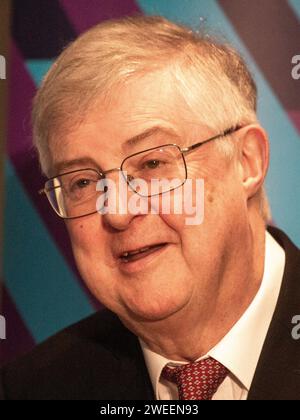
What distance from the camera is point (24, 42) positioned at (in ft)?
5.47

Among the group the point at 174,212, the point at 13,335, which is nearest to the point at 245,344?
the point at 174,212

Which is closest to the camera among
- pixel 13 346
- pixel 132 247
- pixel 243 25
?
pixel 132 247

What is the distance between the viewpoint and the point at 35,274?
1.67 meters

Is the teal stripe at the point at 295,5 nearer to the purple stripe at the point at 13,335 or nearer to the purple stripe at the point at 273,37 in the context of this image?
the purple stripe at the point at 273,37

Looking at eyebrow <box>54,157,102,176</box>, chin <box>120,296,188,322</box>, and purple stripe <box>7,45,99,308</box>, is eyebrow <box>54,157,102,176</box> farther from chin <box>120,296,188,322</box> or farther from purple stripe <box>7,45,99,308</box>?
chin <box>120,296,188,322</box>

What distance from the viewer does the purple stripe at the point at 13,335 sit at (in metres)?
1.68

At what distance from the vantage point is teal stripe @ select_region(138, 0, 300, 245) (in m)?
1.54

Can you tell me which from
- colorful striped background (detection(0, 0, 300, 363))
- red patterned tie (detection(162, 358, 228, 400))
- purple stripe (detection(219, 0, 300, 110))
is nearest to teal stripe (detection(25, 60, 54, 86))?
colorful striped background (detection(0, 0, 300, 363))

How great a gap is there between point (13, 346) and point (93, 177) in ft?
1.61

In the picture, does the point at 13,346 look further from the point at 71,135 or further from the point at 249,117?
the point at 249,117

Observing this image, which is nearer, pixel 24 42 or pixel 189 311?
pixel 189 311

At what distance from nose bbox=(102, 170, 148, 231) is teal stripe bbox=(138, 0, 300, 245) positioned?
304 millimetres

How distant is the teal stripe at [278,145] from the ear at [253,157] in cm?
3
